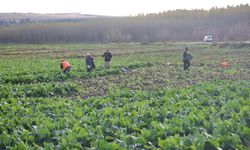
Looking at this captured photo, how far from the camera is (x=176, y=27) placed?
324ft

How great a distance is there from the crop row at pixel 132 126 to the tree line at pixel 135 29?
78.7m

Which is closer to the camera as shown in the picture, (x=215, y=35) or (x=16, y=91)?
(x=16, y=91)

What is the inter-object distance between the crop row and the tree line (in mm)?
78651

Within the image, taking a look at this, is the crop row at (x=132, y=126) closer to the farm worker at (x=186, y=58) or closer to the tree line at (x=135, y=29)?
the farm worker at (x=186, y=58)

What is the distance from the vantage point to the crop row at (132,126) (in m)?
8.32

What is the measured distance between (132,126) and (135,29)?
9354 centimetres

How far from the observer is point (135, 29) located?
102250 millimetres

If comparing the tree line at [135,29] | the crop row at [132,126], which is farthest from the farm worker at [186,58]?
the tree line at [135,29]

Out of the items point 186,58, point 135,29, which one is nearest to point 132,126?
point 186,58

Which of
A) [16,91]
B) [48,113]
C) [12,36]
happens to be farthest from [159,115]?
[12,36]

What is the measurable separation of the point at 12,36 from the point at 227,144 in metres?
103

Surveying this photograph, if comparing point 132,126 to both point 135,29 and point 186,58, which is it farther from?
point 135,29

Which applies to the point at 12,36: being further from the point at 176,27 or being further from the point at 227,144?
the point at 227,144

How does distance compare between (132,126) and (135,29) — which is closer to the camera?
(132,126)
